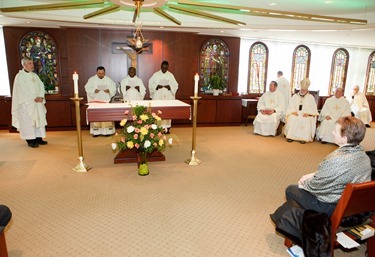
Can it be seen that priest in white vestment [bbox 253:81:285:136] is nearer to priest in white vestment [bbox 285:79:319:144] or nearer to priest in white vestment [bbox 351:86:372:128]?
priest in white vestment [bbox 285:79:319:144]

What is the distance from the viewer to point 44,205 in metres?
3.27

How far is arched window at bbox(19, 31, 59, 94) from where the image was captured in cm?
738

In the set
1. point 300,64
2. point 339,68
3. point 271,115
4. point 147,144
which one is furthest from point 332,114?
point 147,144

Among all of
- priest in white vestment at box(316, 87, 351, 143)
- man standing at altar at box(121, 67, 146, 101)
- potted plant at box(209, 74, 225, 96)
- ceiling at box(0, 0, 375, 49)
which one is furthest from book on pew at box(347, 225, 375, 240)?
potted plant at box(209, 74, 225, 96)

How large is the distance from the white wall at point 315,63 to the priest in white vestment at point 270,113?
2067 millimetres

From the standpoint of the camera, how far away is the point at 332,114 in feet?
22.2

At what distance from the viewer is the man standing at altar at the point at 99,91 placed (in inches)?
270

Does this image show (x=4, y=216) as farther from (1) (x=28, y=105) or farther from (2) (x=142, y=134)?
(1) (x=28, y=105)

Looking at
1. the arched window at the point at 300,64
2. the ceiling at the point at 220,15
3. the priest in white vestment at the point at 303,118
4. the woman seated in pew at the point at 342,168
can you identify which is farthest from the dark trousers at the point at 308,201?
the arched window at the point at 300,64

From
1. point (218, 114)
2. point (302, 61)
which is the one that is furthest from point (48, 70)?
point (302, 61)

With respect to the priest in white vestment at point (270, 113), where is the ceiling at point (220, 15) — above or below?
above

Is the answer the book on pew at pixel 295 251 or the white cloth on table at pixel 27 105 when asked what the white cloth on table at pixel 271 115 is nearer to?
the book on pew at pixel 295 251

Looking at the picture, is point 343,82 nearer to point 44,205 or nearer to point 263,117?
point 263,117

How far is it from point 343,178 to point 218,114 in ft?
21.7
